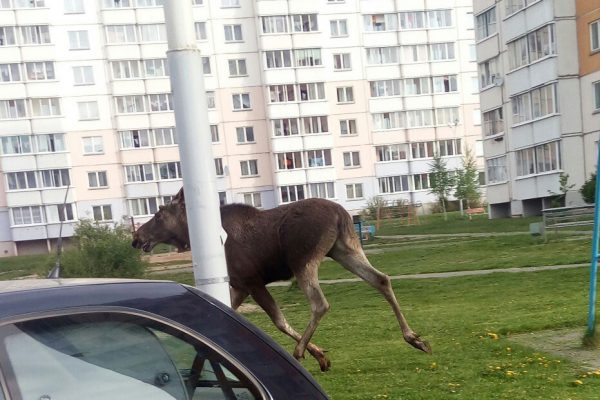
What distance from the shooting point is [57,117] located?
2279 inches

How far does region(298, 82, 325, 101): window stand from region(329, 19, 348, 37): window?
5.87 metres

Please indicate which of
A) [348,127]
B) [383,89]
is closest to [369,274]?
[348,127]

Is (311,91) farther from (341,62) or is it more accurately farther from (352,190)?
(352,190)

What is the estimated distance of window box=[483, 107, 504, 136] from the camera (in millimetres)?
43719

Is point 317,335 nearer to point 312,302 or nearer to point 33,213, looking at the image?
point 312,302

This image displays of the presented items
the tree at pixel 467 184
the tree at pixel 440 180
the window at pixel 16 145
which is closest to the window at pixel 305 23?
the tree at pixel 440 180

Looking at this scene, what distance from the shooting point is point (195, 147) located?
4656 mm

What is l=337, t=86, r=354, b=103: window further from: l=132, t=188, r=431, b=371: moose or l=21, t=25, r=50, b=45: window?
l=132, t=188, r=431, b=371: moose

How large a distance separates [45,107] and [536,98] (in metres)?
40.7

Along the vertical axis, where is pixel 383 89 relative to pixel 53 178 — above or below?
above

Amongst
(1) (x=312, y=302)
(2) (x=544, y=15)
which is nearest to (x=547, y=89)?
(2) (x=544, y=15)

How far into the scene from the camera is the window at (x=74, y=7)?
195ft

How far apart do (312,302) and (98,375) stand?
14.8 feet

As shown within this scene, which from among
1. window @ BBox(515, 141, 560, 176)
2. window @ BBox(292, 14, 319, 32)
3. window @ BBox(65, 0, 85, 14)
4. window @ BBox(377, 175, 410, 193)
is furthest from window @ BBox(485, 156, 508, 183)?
window @ BBox(65, 0, 85, 14)
